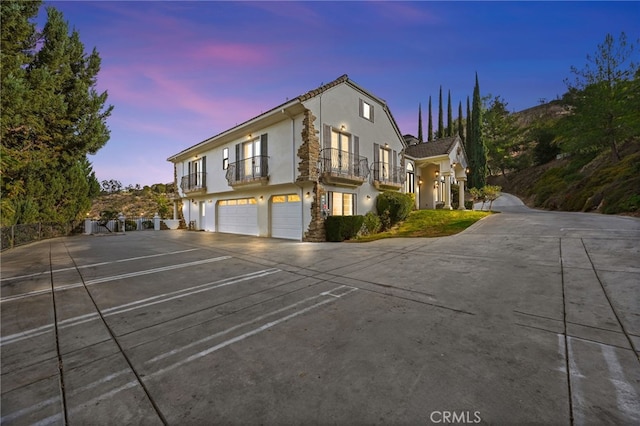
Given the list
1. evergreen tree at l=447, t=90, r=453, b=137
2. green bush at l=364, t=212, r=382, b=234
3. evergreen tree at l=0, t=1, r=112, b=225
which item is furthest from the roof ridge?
evergreen tree at l=447, t=90, r=453, b=137

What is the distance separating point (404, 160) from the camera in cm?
1903

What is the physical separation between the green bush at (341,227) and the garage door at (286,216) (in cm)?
163

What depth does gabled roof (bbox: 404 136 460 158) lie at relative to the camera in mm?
19669

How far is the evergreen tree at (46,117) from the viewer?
9.41 m

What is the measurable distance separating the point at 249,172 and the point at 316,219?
5682 millimetres

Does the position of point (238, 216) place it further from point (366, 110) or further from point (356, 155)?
point (366, 110)

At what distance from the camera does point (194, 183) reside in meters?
20.9

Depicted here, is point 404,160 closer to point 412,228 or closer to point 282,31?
point 412,228

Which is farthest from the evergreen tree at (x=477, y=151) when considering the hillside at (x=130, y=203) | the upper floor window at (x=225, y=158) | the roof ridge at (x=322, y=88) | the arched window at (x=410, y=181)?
the hillside at (x=130, y=203)

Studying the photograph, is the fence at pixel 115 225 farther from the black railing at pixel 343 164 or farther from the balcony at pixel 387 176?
the balcony at pixel 387 176

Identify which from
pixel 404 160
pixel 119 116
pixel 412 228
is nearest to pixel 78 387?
pixel 412 228

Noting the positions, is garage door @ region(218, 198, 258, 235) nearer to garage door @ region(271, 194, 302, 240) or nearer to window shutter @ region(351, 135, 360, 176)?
garage door @ region(271, 194, 302, 240)

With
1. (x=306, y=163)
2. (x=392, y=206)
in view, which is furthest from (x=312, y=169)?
(x=392, y=206)

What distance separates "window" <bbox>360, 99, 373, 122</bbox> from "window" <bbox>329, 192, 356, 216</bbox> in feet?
16.9
